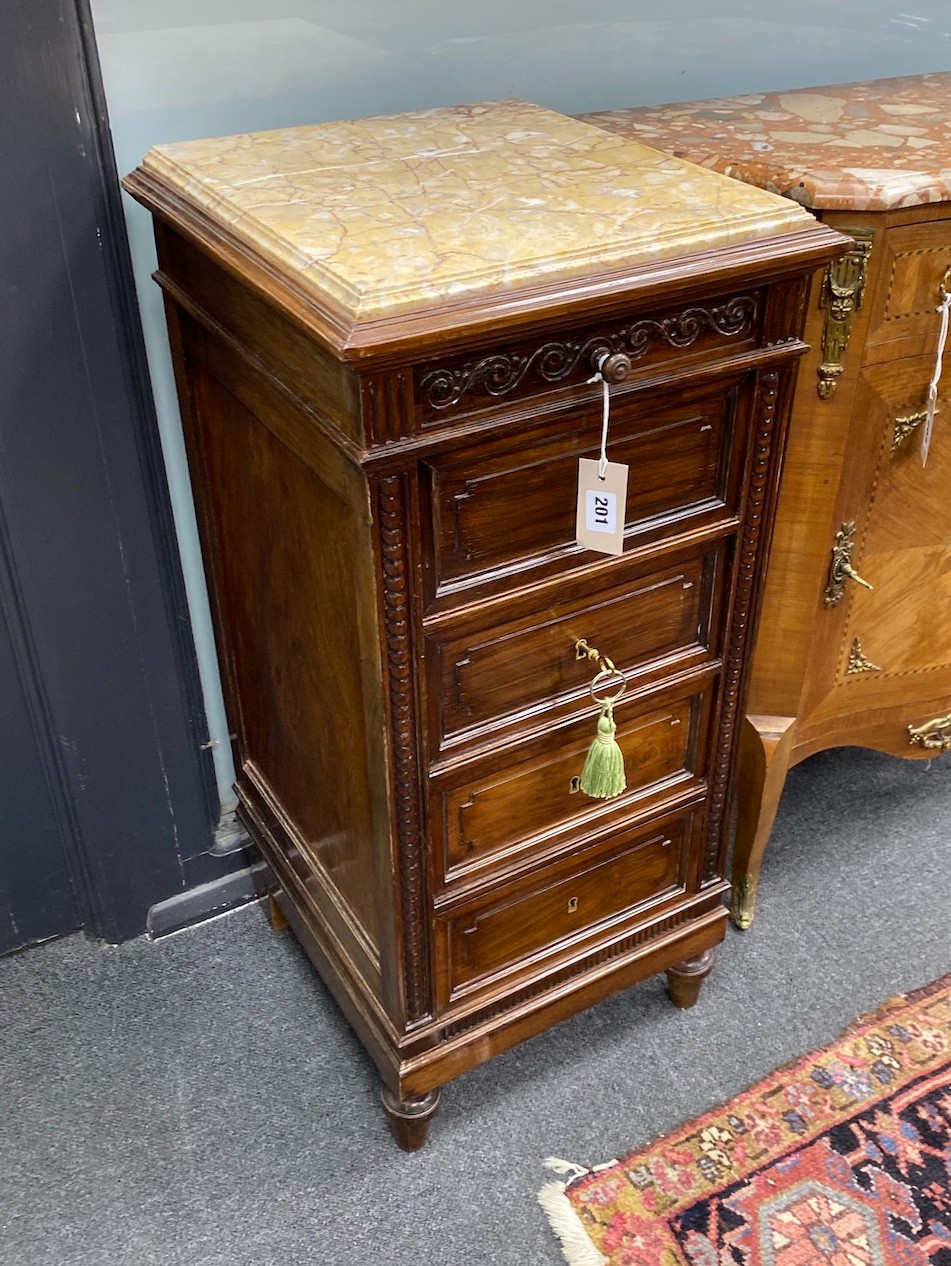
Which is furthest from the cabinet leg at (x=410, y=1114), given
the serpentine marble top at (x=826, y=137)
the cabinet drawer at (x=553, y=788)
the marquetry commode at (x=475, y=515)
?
the serpentine marble top at (x=826, y=137)

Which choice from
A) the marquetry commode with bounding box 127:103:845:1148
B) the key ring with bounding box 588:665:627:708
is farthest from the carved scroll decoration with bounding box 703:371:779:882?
the key ring with bounding box 588:665:627:708

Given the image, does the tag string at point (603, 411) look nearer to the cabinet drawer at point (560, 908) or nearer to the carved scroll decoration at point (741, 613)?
the carved scroll decoration at point (741, 613)

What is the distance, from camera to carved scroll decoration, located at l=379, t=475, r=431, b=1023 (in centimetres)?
86

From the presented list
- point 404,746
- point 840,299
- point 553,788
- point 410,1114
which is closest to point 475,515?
point 404,746

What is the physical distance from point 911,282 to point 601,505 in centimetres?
45

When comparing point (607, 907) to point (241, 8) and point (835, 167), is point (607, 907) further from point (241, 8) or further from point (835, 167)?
point (241, 8)

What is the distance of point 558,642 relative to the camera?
1.02 m

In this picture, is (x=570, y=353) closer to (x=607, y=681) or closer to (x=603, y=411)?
(x=603, y=411)

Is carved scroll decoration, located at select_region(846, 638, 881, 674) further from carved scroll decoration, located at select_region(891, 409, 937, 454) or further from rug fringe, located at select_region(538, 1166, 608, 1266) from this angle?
rug fringe, located at select_region(538, 1166, 608, 1266)

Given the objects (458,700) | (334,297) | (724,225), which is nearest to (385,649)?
(458,700)

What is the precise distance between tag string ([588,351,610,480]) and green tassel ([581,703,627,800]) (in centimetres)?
24

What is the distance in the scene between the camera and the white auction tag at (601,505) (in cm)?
91

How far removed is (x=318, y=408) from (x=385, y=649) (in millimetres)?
194

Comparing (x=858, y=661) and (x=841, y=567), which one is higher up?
(x=841, y=567)
